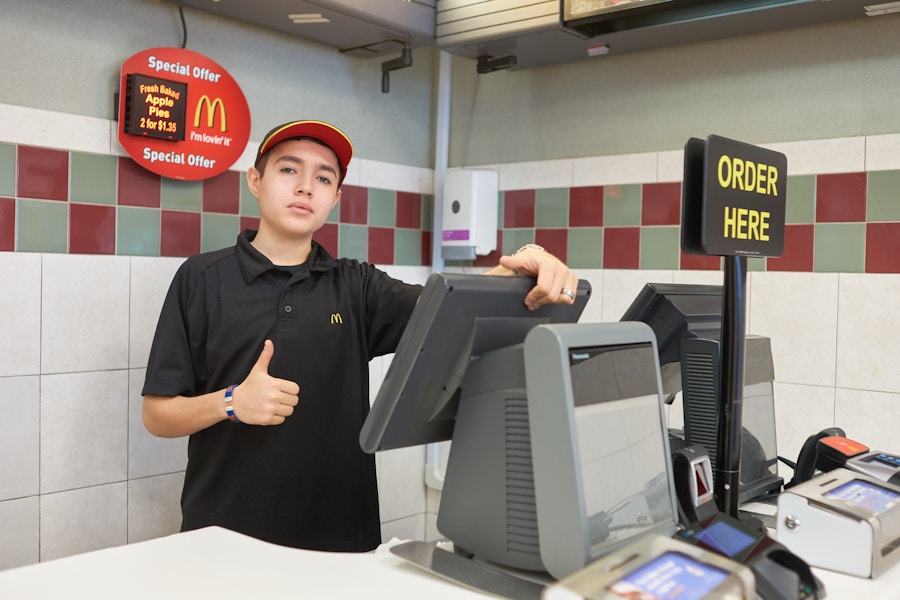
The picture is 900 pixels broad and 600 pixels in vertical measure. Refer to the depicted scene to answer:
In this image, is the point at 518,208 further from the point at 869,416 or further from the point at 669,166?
the point at 869,416

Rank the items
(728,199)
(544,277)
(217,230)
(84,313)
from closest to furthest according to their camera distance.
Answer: (544,277) → (728,199) → (84,313) → (217,230)

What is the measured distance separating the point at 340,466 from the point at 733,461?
1038 millimetres

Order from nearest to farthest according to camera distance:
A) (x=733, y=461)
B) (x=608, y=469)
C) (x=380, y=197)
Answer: (x=608, y=469)
(x=733, y=461)
(x=380, y=197)

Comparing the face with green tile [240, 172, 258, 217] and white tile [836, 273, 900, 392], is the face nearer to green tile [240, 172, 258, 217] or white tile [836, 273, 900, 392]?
green tile [240, 172, 258, 217]

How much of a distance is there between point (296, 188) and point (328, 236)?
1.26 m

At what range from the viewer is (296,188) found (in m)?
2.25

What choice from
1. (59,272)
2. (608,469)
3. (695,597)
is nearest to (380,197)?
(59,272)

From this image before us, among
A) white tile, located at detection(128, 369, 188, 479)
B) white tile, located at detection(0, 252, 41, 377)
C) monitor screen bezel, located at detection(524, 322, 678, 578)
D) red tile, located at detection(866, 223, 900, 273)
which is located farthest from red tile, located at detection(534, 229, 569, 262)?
monitor screen bezel, located at detection(524, 322, 678, 578)

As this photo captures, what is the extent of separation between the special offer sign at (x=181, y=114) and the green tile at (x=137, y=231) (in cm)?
16

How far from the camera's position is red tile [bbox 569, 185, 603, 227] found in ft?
11.4

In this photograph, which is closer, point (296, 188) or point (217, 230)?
point (296, 188)

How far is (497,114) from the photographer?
12.6 feet

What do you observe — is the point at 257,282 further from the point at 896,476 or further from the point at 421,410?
the point at 896,476

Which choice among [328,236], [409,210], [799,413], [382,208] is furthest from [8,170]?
[799,413]
